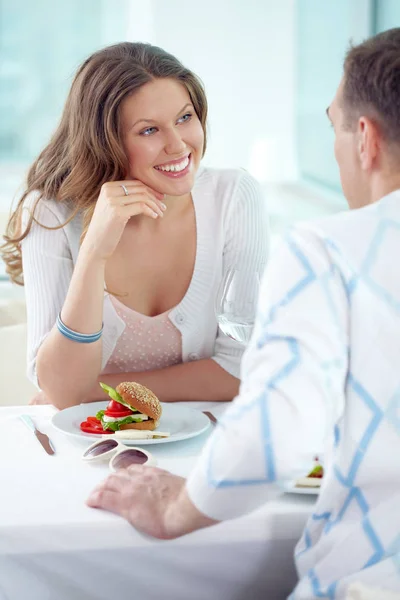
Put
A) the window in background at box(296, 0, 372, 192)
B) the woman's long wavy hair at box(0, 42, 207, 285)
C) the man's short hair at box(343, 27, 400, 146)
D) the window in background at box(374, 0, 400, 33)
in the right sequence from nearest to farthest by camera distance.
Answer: the man's short hair at box(343, 27, 400, 146), the woman's long wavy hair at box(0, 42, 207, 285), the window in background at box(374, 0, 400, 33), the window in background at box(296, 0, 372, 192)

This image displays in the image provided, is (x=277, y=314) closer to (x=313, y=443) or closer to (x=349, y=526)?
(x=313, y=443)

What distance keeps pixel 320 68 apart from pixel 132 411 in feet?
15.0

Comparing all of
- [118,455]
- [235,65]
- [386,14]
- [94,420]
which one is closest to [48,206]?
[94,420]

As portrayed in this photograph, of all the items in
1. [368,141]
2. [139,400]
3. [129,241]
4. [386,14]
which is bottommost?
[139,400]

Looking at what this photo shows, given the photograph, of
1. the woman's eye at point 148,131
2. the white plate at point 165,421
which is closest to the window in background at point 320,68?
the woman's eye at point 148,131

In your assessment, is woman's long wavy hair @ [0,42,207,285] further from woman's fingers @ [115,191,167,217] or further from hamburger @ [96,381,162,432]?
hamburger @ [96,381,162,432]

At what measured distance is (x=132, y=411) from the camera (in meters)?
1.51

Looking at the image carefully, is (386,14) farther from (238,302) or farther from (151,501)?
(151,501)

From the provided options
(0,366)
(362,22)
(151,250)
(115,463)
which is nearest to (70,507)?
(115,463)

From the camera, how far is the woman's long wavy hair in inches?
77.0

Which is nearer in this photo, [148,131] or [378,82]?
[378,82]

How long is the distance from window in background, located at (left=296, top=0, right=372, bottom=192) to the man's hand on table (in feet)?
14.8

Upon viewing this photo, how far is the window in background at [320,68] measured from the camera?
17.5 ft

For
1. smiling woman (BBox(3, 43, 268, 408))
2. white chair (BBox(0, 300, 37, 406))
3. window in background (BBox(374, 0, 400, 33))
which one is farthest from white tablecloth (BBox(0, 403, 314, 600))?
window in background (BBox(374, 0, 400, 33))
